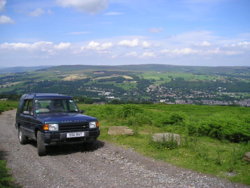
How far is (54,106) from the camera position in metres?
10.4

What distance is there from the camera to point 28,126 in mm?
10234

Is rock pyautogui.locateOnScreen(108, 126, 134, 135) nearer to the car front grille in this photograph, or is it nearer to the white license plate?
the car front grille

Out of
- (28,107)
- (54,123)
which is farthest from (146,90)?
(54,123)

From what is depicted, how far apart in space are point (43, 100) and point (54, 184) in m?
4.95

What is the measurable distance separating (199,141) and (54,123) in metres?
6.22

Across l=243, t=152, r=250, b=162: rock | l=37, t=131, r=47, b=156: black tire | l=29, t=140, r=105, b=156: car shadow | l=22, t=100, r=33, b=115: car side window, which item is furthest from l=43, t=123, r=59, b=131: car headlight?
l=243, t=152, r=250, b=162: rock

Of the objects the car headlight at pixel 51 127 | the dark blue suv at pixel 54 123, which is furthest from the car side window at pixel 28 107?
the car headlight at pixel 51 127

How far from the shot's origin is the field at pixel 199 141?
7.54 meters

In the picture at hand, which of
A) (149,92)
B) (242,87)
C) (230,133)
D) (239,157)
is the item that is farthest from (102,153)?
(242,87)

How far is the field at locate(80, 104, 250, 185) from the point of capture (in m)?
7.54

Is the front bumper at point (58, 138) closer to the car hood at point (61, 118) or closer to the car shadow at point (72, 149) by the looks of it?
the car hood at point (61, 118)

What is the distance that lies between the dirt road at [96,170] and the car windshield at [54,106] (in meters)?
1.55

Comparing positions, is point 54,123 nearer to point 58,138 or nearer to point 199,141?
point 58,138

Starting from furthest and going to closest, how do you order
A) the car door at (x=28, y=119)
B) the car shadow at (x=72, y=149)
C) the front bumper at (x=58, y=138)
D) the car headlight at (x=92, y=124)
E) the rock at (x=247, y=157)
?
the car door at (x=28, y=119)
the car shadow at (x=72, y=149)
the car headlight at (x=92, y=124)
the front bumper at (x=58, y=138)
the rock at (x=247, y=157)
